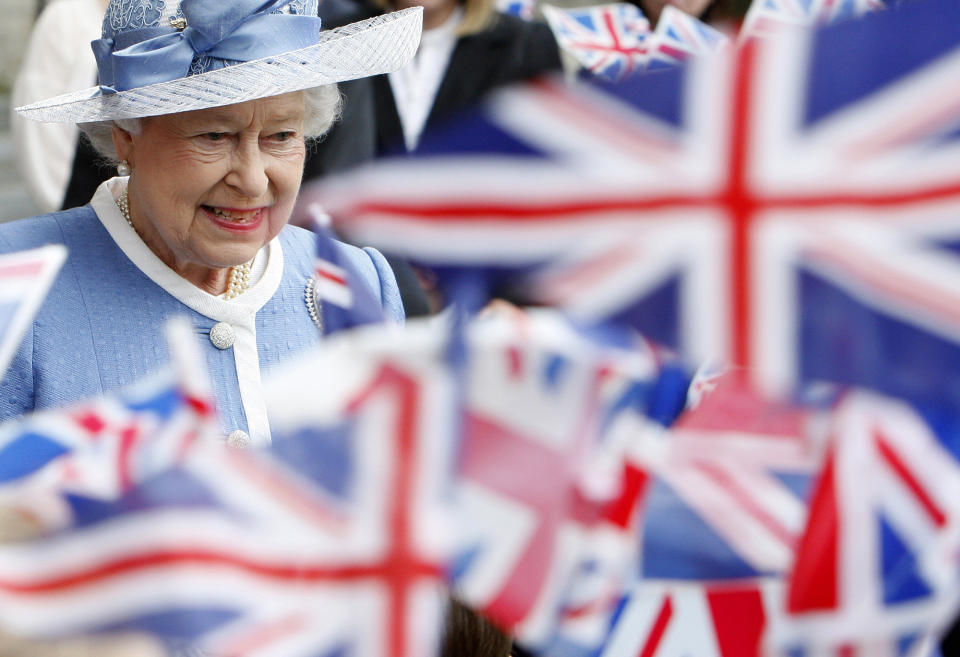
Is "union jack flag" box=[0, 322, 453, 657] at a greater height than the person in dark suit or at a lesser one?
greater

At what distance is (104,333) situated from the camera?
6.30 ft

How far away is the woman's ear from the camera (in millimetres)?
1998

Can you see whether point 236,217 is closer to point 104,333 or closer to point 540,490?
point 104,333

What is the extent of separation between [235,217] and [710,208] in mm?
987

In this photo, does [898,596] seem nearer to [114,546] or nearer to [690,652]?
[690,652]

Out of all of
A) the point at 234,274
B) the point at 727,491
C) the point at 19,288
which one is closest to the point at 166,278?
the point at 234,274

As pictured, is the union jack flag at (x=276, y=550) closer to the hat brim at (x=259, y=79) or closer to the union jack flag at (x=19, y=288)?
the union jack flag at (x=19, y=288)

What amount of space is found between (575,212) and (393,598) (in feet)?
1.14

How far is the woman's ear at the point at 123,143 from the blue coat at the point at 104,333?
0.10m

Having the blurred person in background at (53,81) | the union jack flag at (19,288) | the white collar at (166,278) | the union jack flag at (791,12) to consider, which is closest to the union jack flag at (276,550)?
the union jack flag at (19,288)

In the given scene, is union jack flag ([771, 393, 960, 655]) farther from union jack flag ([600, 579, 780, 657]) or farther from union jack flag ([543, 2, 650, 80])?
union jack flag ([543, 2, 650, 80])

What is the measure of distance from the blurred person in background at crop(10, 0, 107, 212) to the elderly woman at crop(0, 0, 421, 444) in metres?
1.04

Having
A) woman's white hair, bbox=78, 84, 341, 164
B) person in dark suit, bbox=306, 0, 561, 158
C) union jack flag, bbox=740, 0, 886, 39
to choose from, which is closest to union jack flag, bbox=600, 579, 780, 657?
woman's white hair, bbox=78, 84, 341, 164

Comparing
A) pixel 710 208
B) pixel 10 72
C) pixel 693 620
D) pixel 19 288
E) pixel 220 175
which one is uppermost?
→ pixel 710 208
